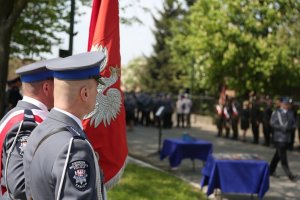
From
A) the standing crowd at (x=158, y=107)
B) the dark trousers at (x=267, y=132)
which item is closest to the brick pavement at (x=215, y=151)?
the dark trousers at (x=267, y=132)

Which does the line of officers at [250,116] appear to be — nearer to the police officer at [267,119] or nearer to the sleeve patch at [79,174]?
the police officer at [267,119]

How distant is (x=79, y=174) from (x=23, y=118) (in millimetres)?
1289

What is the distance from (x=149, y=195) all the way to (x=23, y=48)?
13311 mm

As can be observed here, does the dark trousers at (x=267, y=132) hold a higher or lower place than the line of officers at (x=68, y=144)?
lower

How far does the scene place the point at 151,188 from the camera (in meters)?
9.41

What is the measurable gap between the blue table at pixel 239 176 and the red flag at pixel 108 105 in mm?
4543

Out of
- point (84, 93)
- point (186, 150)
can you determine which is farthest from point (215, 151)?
point (84, 93)

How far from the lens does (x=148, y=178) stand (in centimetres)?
1052

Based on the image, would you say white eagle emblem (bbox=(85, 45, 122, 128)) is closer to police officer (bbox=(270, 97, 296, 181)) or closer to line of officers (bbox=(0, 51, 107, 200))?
line of officers (bbox=(0, 51, 107, 200))

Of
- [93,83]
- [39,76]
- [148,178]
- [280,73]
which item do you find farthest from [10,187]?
[280,73]

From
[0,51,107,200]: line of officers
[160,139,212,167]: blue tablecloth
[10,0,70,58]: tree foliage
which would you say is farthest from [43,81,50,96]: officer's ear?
[10,0,70,58]: tree foliage

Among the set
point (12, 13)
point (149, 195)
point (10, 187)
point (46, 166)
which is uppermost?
point (12, 13)

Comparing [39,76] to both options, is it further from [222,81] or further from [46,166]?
Result: [222,81]

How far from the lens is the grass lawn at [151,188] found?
8.70 m
